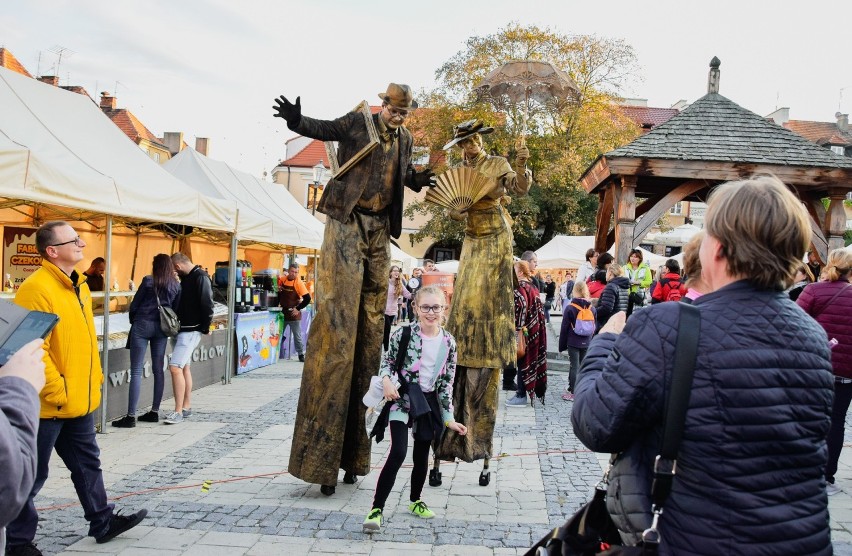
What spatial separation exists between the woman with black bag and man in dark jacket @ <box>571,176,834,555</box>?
238 cm

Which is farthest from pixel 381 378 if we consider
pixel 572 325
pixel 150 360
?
pixel 572 325

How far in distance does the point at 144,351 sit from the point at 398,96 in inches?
170

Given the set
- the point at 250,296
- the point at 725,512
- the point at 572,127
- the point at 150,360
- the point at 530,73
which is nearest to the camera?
the point at 725,512

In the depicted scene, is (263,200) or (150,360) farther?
(263,200)

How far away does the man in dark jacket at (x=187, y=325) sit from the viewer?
7.42 metres

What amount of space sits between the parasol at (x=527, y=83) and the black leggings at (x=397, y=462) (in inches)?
230

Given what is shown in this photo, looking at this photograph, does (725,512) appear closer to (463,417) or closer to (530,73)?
(463,417)

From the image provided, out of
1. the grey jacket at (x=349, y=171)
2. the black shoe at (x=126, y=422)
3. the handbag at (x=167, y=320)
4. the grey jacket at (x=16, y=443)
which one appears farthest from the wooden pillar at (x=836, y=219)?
the grey jacket at (x=16, y=443)

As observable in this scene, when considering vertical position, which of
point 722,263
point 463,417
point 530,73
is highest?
point 530,73

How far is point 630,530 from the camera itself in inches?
70.4

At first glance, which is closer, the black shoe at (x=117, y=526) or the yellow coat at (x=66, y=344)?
the yellow coat at (x=66, y=344)

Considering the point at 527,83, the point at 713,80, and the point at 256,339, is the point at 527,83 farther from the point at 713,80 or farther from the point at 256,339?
the point at 256,339

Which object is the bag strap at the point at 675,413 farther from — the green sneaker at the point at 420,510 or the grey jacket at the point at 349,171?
the grey jacket at the point at 349,171

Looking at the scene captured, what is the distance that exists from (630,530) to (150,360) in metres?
7.12
